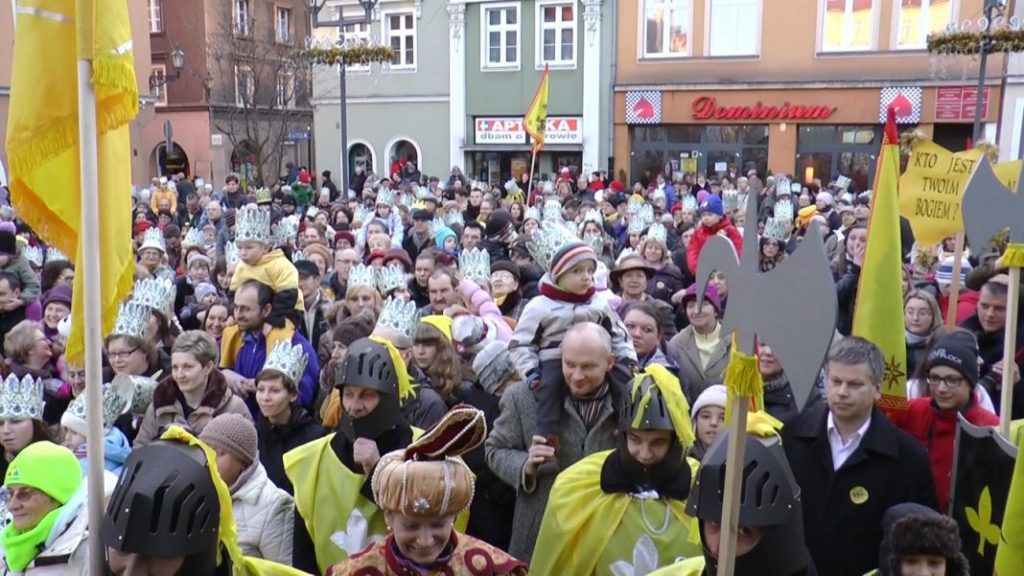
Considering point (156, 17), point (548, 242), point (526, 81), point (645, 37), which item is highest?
point (156, 17)

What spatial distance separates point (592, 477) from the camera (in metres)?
3.55

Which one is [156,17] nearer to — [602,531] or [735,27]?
[735,27]

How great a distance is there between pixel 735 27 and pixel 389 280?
22.0m

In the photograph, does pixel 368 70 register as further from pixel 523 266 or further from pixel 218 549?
pixel 218 549

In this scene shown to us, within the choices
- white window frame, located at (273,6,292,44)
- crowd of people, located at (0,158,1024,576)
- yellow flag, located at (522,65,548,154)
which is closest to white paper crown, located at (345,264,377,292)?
crowd of people, located at (0,158,1024,576)

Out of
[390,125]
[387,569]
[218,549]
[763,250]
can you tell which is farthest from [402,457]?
[390,125]

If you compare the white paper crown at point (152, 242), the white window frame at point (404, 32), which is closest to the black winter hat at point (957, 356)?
the white paper crown at point (152, 242)

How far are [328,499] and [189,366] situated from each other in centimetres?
154

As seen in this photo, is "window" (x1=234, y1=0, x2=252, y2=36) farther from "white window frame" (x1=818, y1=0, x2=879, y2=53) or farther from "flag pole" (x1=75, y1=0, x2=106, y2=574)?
"flag pole" (x1=75, y1=0, x2=106, y2=574)

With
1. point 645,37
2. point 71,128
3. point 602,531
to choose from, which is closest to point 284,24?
point 645,37

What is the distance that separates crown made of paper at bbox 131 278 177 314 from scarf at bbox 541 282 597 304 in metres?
2.76

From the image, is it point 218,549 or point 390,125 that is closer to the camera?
point 218,549

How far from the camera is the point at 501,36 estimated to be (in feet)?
94.5

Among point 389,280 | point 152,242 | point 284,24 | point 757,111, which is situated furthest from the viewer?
→ point 284,24
